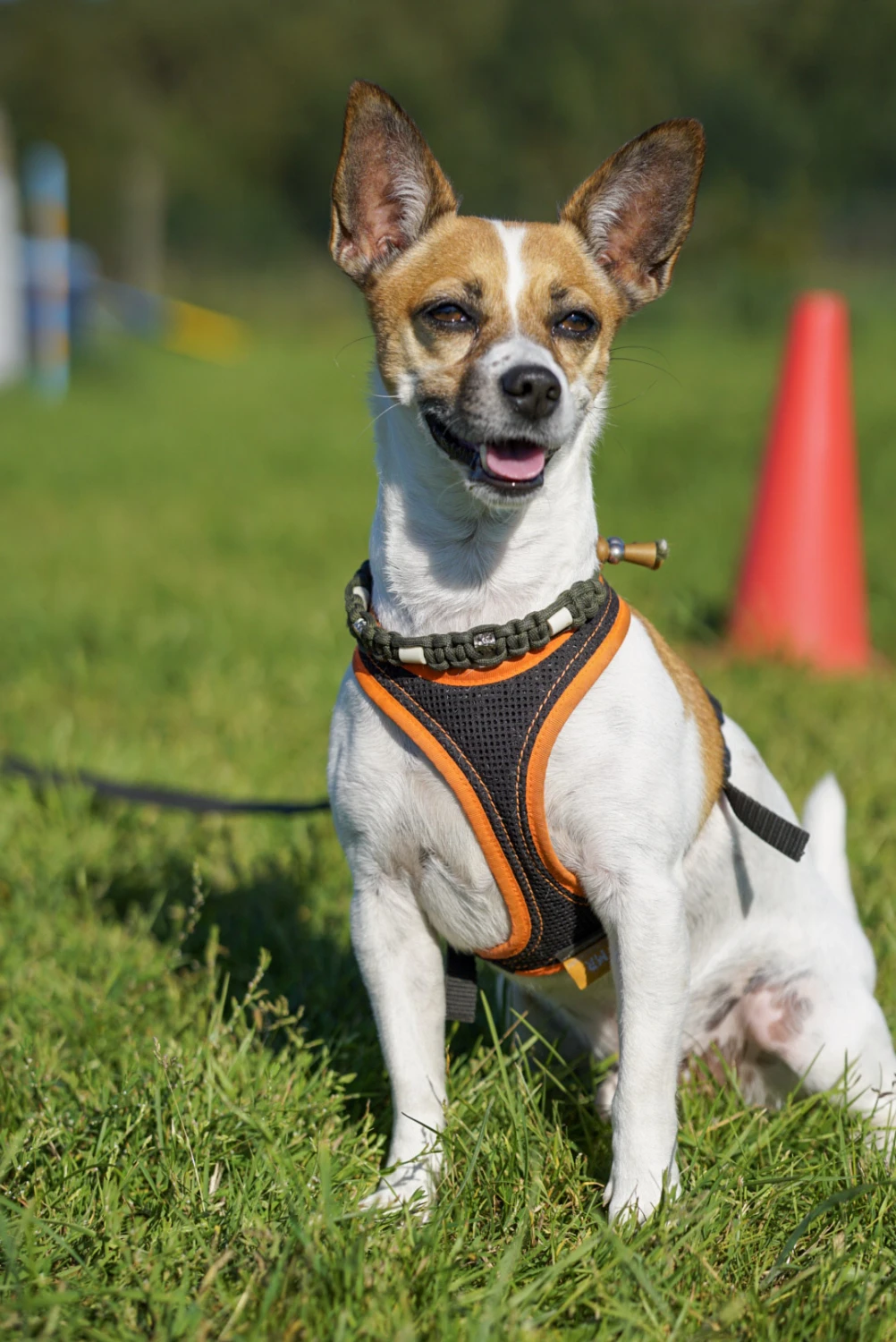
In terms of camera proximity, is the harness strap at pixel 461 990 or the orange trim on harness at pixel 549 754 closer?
the orange trim on harness at pixel 549 754

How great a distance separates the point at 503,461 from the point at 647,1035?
962 millimetres

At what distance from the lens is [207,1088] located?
7.36 ft

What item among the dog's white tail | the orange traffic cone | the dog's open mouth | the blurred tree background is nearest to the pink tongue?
the dog's open mouth

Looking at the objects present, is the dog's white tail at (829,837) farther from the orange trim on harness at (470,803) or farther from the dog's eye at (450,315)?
the dog's eye at (450,315)

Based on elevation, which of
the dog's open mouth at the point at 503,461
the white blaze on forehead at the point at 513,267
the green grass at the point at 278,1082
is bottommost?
the green grass at the point at 278,1082

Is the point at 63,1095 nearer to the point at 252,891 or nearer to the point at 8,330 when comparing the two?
the point at 252,891

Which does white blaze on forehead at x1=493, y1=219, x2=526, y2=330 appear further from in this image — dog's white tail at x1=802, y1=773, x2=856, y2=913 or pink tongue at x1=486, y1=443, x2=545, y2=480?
dog's white tail at x1=802, y1=773, x2=856, y2=913

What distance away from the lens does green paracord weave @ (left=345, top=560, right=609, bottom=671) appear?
2090mm

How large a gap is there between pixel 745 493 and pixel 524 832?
6848mm

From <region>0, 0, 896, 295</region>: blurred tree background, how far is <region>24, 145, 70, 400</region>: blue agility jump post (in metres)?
15.6

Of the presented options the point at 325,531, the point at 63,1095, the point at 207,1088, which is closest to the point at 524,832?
the point at 207,1088

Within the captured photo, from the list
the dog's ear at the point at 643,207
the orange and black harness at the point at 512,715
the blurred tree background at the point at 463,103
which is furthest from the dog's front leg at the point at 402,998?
the blurred tree background at the point at 463,103

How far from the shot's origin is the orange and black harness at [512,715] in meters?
2.03

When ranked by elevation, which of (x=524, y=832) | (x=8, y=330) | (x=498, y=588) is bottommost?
(x=8, y=330)
